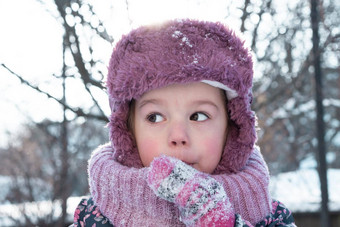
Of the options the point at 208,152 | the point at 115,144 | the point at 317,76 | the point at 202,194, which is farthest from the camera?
the point at 317,76

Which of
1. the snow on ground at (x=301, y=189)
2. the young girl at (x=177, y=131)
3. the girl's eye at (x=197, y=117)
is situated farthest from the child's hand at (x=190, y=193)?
the snow on ground at (x=301, y=189)

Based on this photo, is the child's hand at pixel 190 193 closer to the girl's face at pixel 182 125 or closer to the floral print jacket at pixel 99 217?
the girl's face at pixel 182 125

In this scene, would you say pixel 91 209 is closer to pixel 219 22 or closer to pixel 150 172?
pixel 150 172

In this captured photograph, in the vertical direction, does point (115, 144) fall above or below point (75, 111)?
below

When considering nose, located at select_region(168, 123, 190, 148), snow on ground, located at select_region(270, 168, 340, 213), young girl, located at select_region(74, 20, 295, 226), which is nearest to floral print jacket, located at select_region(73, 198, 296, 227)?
young girl, located at select_region(74, 20, 295, 226)

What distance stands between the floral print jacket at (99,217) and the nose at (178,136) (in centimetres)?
39

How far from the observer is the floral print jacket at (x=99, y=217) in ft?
5.53

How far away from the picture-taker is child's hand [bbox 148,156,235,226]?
140 cm

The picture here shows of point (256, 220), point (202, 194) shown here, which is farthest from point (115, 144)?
point (256, 220)

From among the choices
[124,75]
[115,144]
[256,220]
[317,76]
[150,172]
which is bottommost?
[256,220]

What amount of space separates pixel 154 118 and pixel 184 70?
0.20 metres

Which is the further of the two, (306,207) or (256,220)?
(306,207)

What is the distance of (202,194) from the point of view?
1.41 meters

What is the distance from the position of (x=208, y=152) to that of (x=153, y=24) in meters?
0.55
